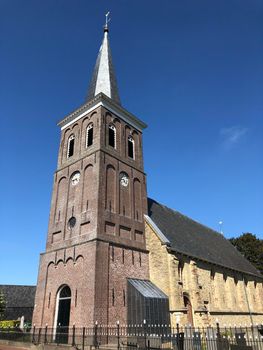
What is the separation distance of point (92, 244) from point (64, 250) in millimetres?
3163

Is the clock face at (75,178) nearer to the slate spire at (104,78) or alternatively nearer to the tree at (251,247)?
the slate spire at (104,78)

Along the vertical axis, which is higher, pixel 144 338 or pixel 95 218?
pixel 95 218

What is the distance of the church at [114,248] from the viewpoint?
19078 mm

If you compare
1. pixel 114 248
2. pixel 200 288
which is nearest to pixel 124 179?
pixel 114 248

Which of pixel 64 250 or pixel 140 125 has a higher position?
pixel 140 125

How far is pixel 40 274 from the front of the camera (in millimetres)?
22531

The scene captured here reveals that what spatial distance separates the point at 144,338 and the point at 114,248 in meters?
6.34

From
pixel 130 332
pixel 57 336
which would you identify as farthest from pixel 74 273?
pixel 130 332

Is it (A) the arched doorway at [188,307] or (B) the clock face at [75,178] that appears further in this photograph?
(B) the clock face at [75,178]

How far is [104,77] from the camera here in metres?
29.5

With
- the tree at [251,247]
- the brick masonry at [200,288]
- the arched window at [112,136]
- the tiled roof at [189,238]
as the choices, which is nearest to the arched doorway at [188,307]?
the brick masonry at [200,288]

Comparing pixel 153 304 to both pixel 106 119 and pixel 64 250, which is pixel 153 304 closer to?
pixel 64 250

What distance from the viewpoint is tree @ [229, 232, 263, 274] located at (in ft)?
147

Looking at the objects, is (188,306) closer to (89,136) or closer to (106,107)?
(89,136)
